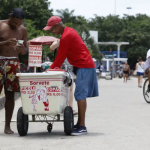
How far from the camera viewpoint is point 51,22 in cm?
719

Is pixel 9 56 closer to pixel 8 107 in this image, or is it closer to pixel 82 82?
pixel 8 107

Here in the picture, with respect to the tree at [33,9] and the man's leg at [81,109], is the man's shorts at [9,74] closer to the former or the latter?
the man's leg at [81,109]

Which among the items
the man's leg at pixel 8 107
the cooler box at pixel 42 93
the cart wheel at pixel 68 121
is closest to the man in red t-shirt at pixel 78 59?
the cart wheel at pixel 68 121

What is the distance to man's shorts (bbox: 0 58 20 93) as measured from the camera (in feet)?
24.2

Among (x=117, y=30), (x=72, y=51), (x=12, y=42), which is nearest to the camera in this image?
(x=12, y=42)

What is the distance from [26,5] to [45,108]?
3395 centimetres

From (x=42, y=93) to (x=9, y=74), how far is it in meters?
0.74

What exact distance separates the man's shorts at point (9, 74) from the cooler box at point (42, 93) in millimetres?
435

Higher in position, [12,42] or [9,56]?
[12,42]

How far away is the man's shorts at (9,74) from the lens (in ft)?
24.2

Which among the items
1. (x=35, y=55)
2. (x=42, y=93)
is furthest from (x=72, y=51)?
(x=35, y=55)

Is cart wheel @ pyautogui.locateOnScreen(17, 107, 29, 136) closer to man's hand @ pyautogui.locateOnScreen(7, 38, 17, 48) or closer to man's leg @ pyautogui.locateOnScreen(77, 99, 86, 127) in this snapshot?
man's leg @ pyautogui.locateOnScreen(77, 99, 86, 127)

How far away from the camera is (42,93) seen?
6.96m

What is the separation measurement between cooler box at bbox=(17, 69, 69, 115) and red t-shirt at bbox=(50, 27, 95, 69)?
0.98ft
